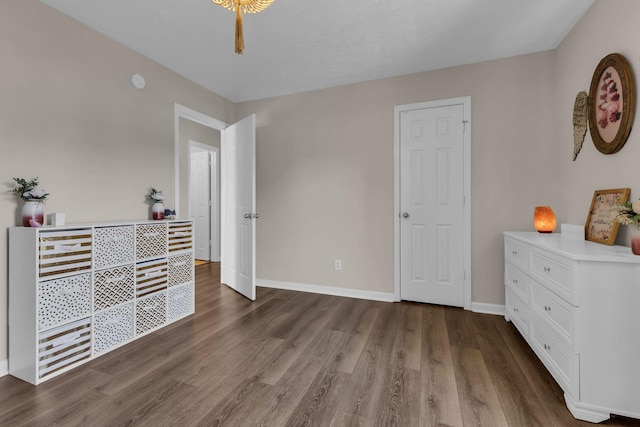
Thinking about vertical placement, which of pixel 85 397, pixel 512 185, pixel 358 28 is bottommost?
pixel 85 397

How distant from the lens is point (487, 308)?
2.83 meters

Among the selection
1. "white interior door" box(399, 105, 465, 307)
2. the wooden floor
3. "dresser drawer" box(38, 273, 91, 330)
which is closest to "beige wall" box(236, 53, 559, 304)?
"white interior door" box(399, 105, 465, 307)

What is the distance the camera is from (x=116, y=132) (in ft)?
8.17

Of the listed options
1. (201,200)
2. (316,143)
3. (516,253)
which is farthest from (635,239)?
(201,200)

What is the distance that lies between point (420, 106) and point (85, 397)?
3552mm

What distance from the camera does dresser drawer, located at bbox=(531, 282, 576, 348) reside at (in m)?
1.48

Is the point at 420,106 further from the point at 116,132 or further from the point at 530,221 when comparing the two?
the point at 116,132

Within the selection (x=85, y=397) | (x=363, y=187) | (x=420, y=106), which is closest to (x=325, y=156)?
(x=363, y=187)

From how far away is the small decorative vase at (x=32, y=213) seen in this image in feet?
6.02

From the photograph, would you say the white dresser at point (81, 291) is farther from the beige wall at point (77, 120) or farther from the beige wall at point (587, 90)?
the beige wall at point (587, 90)

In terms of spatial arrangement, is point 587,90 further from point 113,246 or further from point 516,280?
point 113,246

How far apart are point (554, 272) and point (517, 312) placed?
32.9 inches

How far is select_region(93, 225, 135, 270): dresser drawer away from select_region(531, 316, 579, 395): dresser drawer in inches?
117

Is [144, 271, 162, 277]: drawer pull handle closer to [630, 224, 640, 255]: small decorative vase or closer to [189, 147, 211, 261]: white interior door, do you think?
[189, 147, 211, 261]: white interior door
